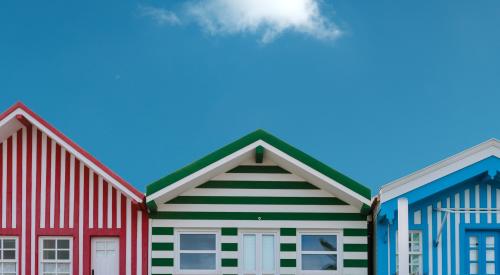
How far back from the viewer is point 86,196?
65.2 ft

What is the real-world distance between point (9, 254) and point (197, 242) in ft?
14.1

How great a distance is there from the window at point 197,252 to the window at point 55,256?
2.57 meters

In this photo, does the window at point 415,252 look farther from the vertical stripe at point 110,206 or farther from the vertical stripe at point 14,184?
the vertical stripe at point 14,184

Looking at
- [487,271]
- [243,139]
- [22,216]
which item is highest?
[243,139]

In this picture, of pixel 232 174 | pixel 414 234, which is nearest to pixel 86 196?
pixel 232 174

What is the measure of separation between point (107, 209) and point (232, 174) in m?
2.98

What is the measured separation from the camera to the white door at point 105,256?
19859 mm

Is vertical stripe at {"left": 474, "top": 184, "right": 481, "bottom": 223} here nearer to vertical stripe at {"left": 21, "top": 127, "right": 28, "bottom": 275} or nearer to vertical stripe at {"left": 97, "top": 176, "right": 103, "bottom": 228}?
vertical stripe at {"left": 97, "top": 176, "right": 103, "bottom": 228}

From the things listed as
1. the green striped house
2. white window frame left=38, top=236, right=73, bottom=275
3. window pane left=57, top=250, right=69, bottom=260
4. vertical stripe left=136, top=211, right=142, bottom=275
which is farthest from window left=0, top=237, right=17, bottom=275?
the green striped house

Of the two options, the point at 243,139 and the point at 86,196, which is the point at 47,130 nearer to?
the point at 86,196

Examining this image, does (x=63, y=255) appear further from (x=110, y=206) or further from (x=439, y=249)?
(x=439, y=249)

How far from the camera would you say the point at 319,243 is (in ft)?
65.5

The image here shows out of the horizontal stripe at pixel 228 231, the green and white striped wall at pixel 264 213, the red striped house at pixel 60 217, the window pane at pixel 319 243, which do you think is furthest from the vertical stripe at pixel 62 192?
the window pane at pixel 319 243

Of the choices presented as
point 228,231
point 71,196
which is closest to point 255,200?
point 228,231
